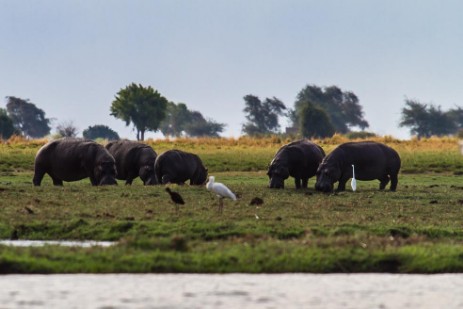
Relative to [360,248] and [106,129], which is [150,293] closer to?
[360,248]

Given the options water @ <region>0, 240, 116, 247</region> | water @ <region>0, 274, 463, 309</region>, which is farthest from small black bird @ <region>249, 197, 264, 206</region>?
water @ <region>0, 274, 463, 309</region>

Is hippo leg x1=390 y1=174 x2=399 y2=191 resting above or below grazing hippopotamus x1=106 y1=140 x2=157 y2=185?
below

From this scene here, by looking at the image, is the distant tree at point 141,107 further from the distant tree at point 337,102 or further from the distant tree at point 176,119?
the distant tree at point 176,119

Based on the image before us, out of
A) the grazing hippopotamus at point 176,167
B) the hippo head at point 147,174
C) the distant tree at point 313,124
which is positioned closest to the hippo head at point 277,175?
the grazing hippopotamus at point 176,167

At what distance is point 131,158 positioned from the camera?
116 ft

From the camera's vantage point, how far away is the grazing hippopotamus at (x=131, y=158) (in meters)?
34.9

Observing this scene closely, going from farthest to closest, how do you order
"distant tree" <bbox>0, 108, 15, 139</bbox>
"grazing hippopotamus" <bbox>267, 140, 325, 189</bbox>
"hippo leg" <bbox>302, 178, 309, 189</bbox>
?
"distant tree" <bbox>0, 108, 15, 139</bbox>, "hippo leg" <bbox>302, 178, 309, 189</bbox>, "grazing hippopotamus" <bbox>267, 140, 325, 189</bbox>

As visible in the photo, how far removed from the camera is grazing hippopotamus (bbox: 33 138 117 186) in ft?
104

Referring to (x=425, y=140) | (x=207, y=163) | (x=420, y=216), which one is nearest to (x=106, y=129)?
(x=425, y=140)

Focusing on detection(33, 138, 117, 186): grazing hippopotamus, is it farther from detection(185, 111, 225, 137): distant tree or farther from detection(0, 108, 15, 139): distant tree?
detection(185, 111, 225, 137): distant tree

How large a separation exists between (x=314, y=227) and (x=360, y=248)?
2833 millimetres

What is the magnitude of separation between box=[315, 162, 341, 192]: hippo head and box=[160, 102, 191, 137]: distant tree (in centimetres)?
13672

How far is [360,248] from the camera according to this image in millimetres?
15336

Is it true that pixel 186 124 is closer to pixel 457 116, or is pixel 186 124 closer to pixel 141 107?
pixel 457 116
